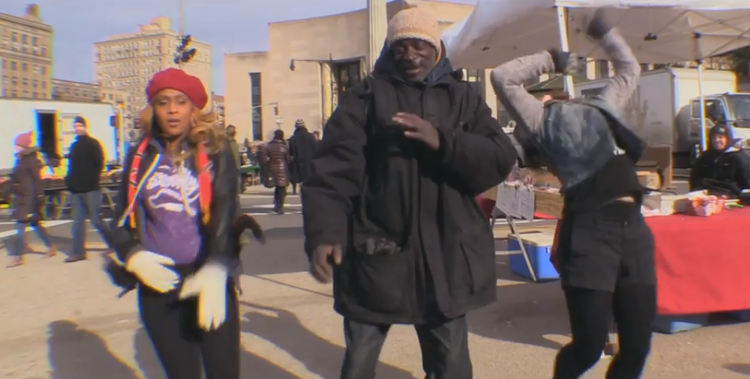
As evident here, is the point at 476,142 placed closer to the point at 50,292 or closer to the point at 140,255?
the point at 140,255

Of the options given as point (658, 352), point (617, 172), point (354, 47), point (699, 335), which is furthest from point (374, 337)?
point (354, 47)

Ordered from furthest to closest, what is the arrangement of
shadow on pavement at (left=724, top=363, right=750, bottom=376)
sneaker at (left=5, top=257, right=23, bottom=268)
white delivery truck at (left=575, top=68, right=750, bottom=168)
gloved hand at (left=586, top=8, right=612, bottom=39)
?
white delivery truck at (left=575, top=68, right=750, bottom=168)
sneaker at (left=5, top=257, right=23, bottom=268)
shadow on pavement at (left=724, top=363, right=750, bottom=376)
gloved hand at (left=586, top=8, right=612, bottom=39)

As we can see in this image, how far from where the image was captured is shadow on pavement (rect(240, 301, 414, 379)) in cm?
432

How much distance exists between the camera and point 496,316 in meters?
5.38

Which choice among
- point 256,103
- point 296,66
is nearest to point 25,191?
point 296,66

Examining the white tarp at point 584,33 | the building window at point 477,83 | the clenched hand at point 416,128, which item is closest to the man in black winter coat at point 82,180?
the white tarp at point 584,33

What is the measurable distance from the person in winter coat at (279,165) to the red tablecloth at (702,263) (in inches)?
372

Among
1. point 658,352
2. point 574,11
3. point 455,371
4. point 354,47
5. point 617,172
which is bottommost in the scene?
point 658,352

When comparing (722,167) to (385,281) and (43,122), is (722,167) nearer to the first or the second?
(385,281)

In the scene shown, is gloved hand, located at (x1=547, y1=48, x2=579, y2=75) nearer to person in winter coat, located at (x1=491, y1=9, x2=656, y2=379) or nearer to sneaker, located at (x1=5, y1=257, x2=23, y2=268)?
person in winter coat, located at (x1=491, y1=9, x2=656, y2=379)

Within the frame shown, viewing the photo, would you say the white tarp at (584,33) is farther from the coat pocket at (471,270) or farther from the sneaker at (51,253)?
the sneaker at (51,253)

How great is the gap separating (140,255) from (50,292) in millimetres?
5023

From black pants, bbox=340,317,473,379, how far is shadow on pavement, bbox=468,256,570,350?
2215 millimetres

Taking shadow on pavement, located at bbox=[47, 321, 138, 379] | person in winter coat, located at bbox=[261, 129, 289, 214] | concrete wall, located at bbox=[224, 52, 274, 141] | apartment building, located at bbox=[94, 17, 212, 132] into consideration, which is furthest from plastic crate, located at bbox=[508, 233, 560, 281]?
apartment building, located at bbox=[94, 17, 212, 132]
